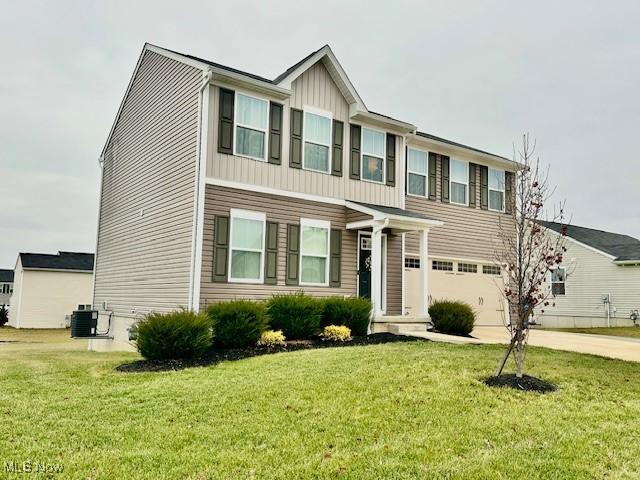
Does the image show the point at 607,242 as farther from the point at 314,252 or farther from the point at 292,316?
the point at 292,316

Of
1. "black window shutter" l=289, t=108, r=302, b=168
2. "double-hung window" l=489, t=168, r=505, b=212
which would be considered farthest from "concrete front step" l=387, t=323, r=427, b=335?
"double-hung window" l=489, t=168, r=505, b=212

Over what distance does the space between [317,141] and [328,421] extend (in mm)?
9584

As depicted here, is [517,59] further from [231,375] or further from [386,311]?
[231,375]

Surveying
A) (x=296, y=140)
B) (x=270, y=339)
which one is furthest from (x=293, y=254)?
(x=296, y=140)

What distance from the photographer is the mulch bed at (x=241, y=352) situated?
9074 millimetres

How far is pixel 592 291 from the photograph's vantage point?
82.1ft

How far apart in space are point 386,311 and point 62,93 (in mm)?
14042

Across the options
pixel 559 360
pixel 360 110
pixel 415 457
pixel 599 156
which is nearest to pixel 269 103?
pixel 360 110

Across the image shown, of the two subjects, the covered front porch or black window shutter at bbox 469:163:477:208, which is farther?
black window shutter at bbox 469:163:477:208

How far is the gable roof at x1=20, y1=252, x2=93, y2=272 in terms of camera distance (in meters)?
33.2

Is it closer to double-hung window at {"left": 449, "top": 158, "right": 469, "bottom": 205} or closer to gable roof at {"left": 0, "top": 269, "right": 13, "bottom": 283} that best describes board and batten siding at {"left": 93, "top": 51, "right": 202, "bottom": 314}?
double-hung window at {"left": 449, "top": 158, "right": 469, "bottom": 205}

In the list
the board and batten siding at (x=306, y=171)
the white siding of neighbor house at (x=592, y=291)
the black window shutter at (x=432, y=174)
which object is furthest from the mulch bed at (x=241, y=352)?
the white siding of neighbor house at (x=592, y=291)

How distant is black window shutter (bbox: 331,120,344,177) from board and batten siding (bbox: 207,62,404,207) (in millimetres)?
114

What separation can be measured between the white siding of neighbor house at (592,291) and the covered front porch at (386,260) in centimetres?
1195
